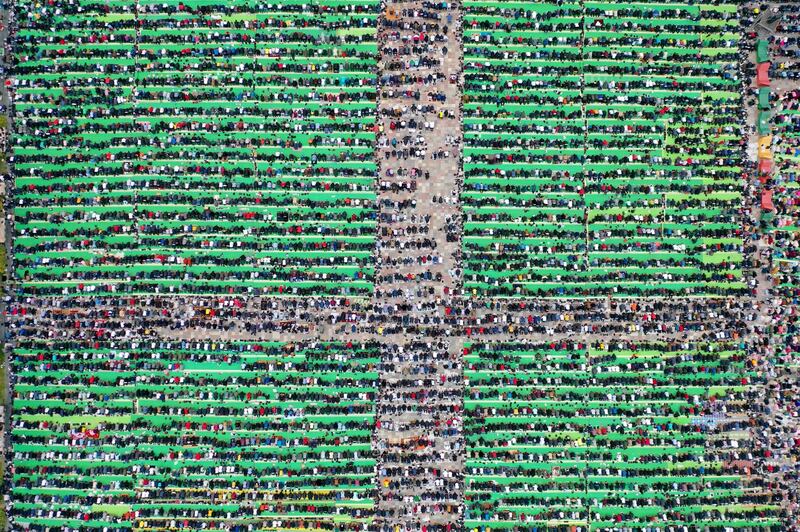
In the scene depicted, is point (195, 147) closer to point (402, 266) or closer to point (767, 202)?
point (402, 266)

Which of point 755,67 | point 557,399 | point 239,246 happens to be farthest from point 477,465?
point 755,67

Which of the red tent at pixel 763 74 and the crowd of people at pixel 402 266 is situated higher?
the red tent at pixel 763 74

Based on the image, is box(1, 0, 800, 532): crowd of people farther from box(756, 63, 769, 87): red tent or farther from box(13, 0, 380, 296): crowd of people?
box(756, 63, 769, 87): red tent

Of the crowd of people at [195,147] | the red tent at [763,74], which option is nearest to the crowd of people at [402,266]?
the crowd of people at [195,147]

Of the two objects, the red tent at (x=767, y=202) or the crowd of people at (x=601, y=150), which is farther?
the red tent at (x=767, y=202)

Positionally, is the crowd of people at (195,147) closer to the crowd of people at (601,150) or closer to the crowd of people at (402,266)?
the crowd of people at (402,266)

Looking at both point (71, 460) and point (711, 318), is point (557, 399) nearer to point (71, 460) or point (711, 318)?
point (711, 318)

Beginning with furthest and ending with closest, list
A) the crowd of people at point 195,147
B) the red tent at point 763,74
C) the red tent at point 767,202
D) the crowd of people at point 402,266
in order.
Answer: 1. the red tent at point 763,74
2. the red tent at point 767,202
3. the crowd of people at point 195,147
4. the crowd of people at point 402,266

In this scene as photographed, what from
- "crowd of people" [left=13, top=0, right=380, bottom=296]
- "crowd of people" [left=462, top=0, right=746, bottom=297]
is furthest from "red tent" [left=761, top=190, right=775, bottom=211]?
"crowd of people" [left=13, top=0, right=380, bottom=296]
